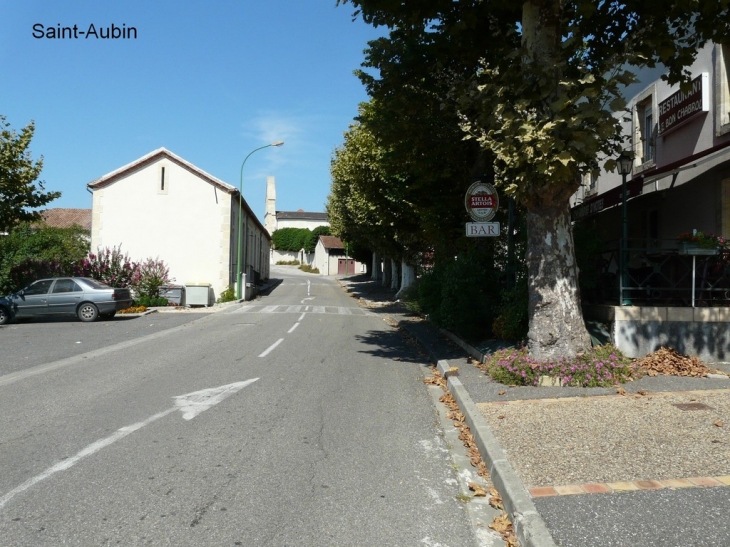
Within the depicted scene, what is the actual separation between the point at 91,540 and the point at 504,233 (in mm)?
11091

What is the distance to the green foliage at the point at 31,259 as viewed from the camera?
22953 millimetres

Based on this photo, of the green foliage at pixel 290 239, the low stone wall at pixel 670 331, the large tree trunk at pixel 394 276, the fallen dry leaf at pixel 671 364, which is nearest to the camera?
the fallen dry leaf at pixel 671 364

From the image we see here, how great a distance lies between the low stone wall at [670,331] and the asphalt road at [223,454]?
3211 millimetres

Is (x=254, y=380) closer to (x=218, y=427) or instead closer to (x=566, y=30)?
(x=218, y=427)

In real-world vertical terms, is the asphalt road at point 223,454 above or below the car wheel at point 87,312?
below

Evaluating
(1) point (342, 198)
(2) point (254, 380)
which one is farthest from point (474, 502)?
(1) point (342, 198)

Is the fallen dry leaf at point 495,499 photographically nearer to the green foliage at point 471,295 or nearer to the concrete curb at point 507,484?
the concrete curb at point 507,484

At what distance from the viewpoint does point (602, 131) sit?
7.79 metres

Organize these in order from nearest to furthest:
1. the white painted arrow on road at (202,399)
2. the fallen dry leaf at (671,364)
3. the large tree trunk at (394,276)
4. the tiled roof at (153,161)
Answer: the white painted arrow on road at (202,399) < the fallen dry leaf at (671,364) < the tiled roof at (153,161) < the large tree trunk at (394,276)

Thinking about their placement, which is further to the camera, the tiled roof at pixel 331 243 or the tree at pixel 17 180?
the tiled roof at pixel 331 243

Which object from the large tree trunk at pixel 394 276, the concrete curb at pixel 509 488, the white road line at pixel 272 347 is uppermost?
the large tree trunk at pixel 394 276

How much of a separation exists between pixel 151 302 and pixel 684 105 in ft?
72.9

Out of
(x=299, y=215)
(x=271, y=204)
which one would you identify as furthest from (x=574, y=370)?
(x=299, y=215)

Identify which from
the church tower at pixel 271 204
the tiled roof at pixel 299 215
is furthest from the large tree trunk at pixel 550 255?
the tiled roof at pixel 299 215
